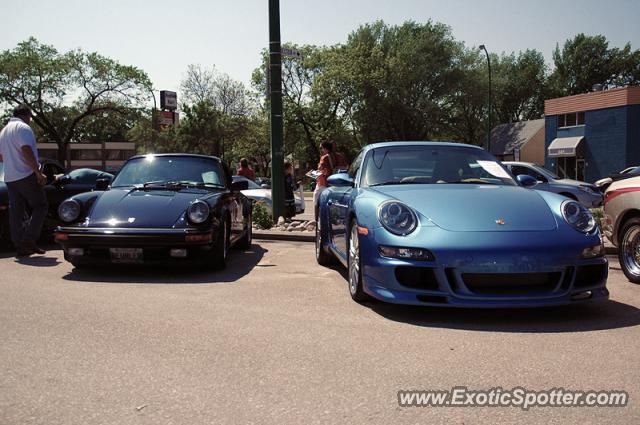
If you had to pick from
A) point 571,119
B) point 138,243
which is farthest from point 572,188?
point 571,119

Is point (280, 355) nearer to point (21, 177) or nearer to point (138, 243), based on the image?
point (138, 243)

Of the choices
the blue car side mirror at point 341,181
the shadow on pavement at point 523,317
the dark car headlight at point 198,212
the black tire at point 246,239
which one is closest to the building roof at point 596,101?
the black tire at point 246,239

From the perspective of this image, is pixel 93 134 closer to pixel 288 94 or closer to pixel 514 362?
pixel 288 94

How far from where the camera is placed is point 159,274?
20.7ft

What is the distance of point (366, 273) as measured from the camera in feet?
14.8

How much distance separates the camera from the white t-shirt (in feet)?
24.1

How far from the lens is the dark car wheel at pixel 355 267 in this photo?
4.76m

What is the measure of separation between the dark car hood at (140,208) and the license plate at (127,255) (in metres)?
0.25

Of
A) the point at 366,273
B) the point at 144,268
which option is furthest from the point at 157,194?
the point at 366,273

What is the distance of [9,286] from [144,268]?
148 centimetres

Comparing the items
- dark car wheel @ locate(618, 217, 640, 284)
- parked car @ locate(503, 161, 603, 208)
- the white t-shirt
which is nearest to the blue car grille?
dark car wheel @ locate(618, 217, 640, 284)

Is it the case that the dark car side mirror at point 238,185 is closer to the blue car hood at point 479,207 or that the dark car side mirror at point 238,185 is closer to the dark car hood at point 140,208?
the dark car hood at point 140,208

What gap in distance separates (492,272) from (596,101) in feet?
121

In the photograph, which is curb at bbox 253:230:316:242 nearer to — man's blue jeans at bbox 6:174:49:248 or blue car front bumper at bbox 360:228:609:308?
man's blue jeans at bbox 6:174:49:248
